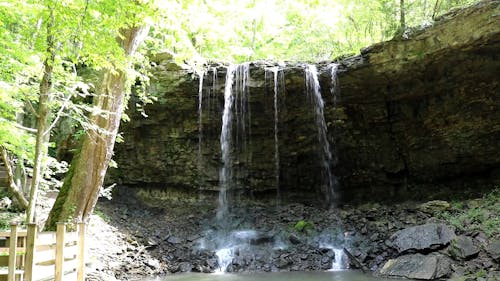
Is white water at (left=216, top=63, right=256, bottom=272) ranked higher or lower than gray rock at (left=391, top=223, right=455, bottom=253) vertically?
higher

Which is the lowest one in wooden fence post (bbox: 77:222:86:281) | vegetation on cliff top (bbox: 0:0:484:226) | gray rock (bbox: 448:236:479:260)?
gray rock (bbox: 448:236:479:260)

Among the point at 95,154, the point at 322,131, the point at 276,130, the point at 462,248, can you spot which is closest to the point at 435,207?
the point at 462,248

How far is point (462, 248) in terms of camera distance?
27.0 ft

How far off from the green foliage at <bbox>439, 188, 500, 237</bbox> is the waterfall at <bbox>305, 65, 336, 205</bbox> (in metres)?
4.33

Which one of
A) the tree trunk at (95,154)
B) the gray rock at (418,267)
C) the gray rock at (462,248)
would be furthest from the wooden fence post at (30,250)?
the gray rock at (462,248)

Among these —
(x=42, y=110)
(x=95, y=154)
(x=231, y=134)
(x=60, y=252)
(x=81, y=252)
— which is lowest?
(x=81, y=252)

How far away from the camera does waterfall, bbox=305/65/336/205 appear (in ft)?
42.5

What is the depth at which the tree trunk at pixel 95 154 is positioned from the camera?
6055 millimetres

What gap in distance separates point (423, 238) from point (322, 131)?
19.2 feet

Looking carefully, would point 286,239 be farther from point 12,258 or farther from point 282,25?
point 282,25

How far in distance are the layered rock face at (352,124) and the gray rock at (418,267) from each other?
5436 mm

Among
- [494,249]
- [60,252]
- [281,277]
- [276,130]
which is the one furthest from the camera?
[276,130]

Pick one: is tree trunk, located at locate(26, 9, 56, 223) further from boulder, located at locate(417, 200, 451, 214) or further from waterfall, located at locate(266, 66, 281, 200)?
boulder, located at locate(417, 200, 451, 214)

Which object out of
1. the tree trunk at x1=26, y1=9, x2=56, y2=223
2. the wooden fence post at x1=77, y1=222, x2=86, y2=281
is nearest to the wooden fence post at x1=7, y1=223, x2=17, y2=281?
the wooden fence post at x1=77, y1=222, x2=86, y2=281
